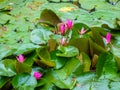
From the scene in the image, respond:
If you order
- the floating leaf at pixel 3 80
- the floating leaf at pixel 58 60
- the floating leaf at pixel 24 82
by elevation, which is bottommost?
the floating leaf at pixel 3 80

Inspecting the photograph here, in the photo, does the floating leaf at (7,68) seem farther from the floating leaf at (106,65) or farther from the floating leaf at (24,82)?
the floating leaf at (106,65)

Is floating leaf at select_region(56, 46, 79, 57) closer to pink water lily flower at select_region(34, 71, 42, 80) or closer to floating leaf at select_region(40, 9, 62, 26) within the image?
pink water lily flower at select_region(34, 71, 42, 80)

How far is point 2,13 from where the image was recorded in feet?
6.59

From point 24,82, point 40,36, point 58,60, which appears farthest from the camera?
point 40,36

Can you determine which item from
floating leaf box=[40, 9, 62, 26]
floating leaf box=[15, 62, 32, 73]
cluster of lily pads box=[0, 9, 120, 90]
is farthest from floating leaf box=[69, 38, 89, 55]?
floating leaf box=[40, 9, 62, 26]

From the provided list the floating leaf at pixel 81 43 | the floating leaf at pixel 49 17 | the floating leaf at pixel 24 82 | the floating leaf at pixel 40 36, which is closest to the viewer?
the floating leaf at pixel 24 82

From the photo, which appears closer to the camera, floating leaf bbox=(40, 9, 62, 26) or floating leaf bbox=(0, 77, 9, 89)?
floating leaf bbox=(0, 77, 9, 89)

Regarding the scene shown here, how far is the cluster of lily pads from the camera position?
1.17m

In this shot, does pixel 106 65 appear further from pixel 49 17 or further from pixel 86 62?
pixel 49 17

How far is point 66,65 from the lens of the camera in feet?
4.13

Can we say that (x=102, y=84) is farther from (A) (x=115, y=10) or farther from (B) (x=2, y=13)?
(B) (x=2, y=13)

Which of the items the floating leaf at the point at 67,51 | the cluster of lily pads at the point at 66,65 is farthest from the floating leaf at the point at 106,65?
the floating leaf at the point at 67,51

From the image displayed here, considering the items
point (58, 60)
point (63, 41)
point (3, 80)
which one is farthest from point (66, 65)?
point (3, 80)

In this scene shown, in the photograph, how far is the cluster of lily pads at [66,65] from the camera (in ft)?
3.85
